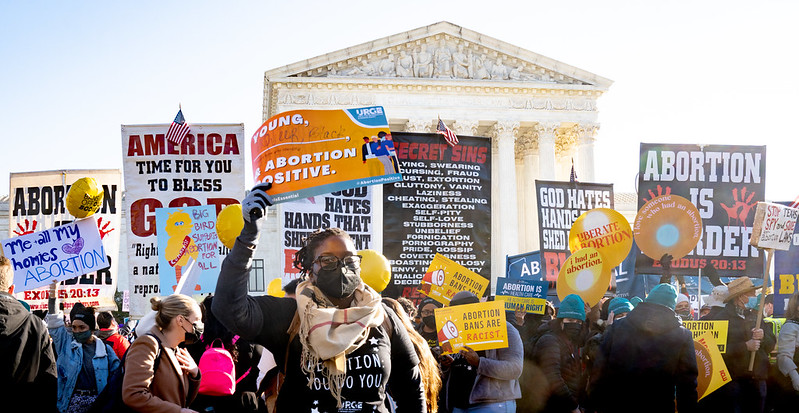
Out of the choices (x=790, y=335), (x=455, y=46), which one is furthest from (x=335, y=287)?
(x=455, y=46)

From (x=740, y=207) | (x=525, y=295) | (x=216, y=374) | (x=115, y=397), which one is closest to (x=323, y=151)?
(x=216, y=374)

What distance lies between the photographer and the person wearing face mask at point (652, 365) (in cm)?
541

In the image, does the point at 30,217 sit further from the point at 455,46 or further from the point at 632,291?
the point at 455,46

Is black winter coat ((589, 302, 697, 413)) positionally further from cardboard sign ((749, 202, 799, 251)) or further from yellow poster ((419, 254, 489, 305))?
yellow poster ((419, 254, 489, 305))

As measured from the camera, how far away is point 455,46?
40562mm

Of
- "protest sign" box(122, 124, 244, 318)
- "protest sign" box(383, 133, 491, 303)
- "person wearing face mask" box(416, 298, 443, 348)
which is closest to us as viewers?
"person wearing face mask" box(416, 298, 443, 348)

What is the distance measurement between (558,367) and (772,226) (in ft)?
9.96

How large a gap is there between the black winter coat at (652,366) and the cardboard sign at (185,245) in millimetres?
4113

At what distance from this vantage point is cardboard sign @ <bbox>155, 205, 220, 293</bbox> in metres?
7.84

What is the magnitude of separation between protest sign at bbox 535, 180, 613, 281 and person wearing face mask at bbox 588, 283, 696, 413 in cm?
629

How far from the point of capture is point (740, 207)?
9.30m

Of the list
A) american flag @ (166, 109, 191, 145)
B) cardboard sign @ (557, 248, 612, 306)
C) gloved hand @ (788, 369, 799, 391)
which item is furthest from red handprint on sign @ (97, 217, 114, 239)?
gloved hand @ (788, 369, 799, 391)

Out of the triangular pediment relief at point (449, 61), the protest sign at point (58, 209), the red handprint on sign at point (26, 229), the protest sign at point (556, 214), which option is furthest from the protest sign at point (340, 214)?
the triangular pediment relief at point (449, 61)

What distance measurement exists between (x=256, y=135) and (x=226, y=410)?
1741 millimetres
